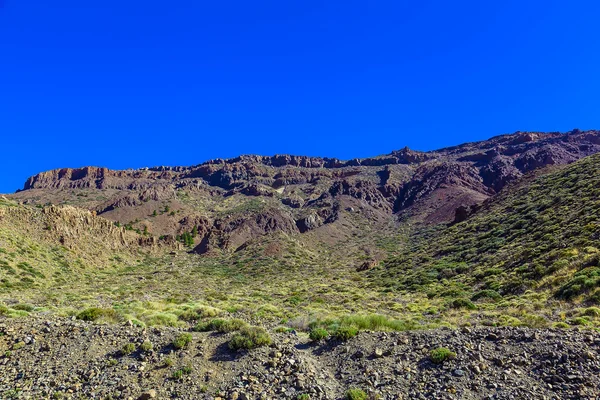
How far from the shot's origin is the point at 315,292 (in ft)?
113

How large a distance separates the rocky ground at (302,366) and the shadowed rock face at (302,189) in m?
58.6

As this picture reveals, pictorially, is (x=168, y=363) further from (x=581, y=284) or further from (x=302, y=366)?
(x=581, y=284)

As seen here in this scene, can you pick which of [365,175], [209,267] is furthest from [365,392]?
[365,175]

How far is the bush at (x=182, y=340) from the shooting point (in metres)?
11.1

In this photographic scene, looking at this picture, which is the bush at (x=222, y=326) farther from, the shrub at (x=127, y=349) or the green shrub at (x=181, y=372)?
the shrub at (x=127, y=349)

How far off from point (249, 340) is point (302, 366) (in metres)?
1.92

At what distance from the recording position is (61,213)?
58844mm

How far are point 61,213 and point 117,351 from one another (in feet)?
192

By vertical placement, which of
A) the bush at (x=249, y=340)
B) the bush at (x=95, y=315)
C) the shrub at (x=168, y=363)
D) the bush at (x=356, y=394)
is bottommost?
the bush at (x=356, y=394)

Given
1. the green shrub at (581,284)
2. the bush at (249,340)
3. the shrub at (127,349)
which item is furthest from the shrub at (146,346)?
the green shrub at (581,284)

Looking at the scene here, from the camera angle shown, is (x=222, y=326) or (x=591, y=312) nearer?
(x=222, y=326)

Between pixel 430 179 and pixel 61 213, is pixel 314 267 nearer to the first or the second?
pixel 61 213

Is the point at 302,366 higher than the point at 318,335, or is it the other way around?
the point at 318,335

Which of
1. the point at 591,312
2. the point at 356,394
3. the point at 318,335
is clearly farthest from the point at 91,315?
the point at 591,312
